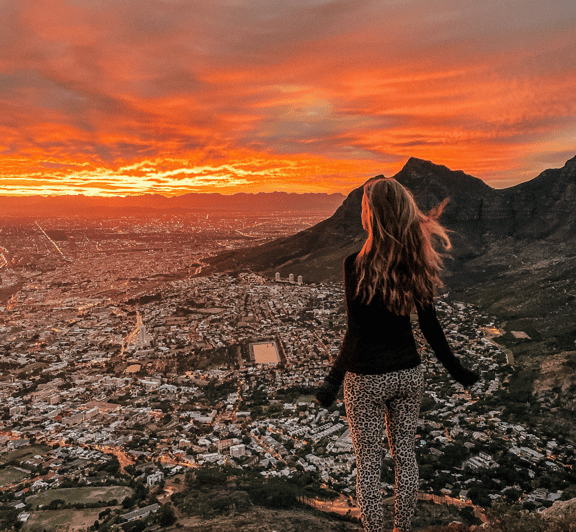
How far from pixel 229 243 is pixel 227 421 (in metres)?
74.4

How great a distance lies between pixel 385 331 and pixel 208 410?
58.0ft

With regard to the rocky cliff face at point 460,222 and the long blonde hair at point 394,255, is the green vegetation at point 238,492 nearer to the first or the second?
the long blonde hair at point 394,255

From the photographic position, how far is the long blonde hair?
2119mm

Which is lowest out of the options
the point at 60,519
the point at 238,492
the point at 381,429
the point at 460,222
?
the point at 60,519

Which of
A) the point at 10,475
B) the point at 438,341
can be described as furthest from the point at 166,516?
the point at 438,341

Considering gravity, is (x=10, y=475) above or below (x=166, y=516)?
below

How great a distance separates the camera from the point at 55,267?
206 feet

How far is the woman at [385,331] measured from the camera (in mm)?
2150

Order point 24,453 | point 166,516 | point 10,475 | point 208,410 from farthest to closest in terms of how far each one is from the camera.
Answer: point 208,410
point 24,453
point 10,475
point 166,516

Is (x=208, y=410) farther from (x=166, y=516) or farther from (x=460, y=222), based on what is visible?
(x=460, y=222)

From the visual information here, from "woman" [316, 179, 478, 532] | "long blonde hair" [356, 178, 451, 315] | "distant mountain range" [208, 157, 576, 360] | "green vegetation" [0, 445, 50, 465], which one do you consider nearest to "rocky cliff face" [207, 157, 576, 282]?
"distant mountain range" [208, 157, 576, 360]

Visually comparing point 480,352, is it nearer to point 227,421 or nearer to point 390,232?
point 227,421

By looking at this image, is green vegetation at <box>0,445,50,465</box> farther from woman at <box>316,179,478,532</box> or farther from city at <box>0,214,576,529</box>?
woman at <box>316,179,478,532</box>

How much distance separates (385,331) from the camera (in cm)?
221
